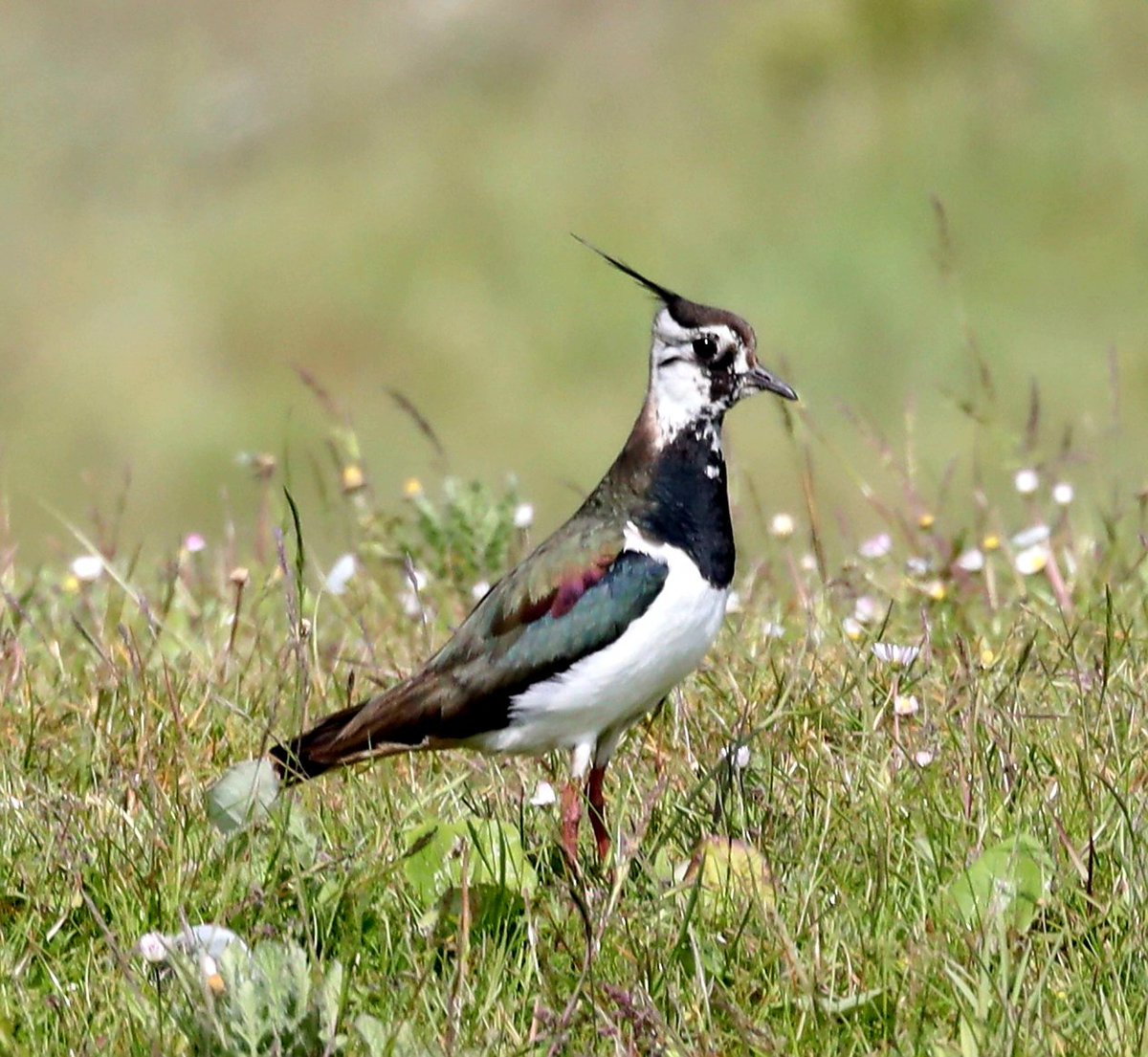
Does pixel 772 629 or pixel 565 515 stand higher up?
pixel 772 629

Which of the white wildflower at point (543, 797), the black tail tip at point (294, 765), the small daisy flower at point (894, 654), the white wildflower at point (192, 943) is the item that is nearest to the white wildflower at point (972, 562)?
the small daisy flower at point (894, 654)

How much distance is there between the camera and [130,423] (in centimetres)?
1352

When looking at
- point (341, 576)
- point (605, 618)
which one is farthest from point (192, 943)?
point (341, 576)

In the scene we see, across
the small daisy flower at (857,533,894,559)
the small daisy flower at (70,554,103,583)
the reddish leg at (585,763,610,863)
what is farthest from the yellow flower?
the reddish leg at (585,763,610,863)

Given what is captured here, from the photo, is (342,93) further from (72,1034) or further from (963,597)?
(72,1034)

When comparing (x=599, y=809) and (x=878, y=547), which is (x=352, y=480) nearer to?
(x=878, y=547)

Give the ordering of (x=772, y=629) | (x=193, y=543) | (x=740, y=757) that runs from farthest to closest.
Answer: (x=193, y=543), (x=772, y=629), (x=740, y=757)

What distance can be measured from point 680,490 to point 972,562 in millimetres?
1673

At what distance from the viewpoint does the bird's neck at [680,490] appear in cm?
457

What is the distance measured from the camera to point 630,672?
438 centimetres

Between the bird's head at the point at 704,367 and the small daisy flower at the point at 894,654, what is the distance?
0.62 m

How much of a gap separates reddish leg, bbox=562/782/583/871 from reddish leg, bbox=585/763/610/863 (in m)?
0.04

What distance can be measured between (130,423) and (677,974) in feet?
33.9

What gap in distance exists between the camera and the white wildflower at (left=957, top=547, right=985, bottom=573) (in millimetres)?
6074
